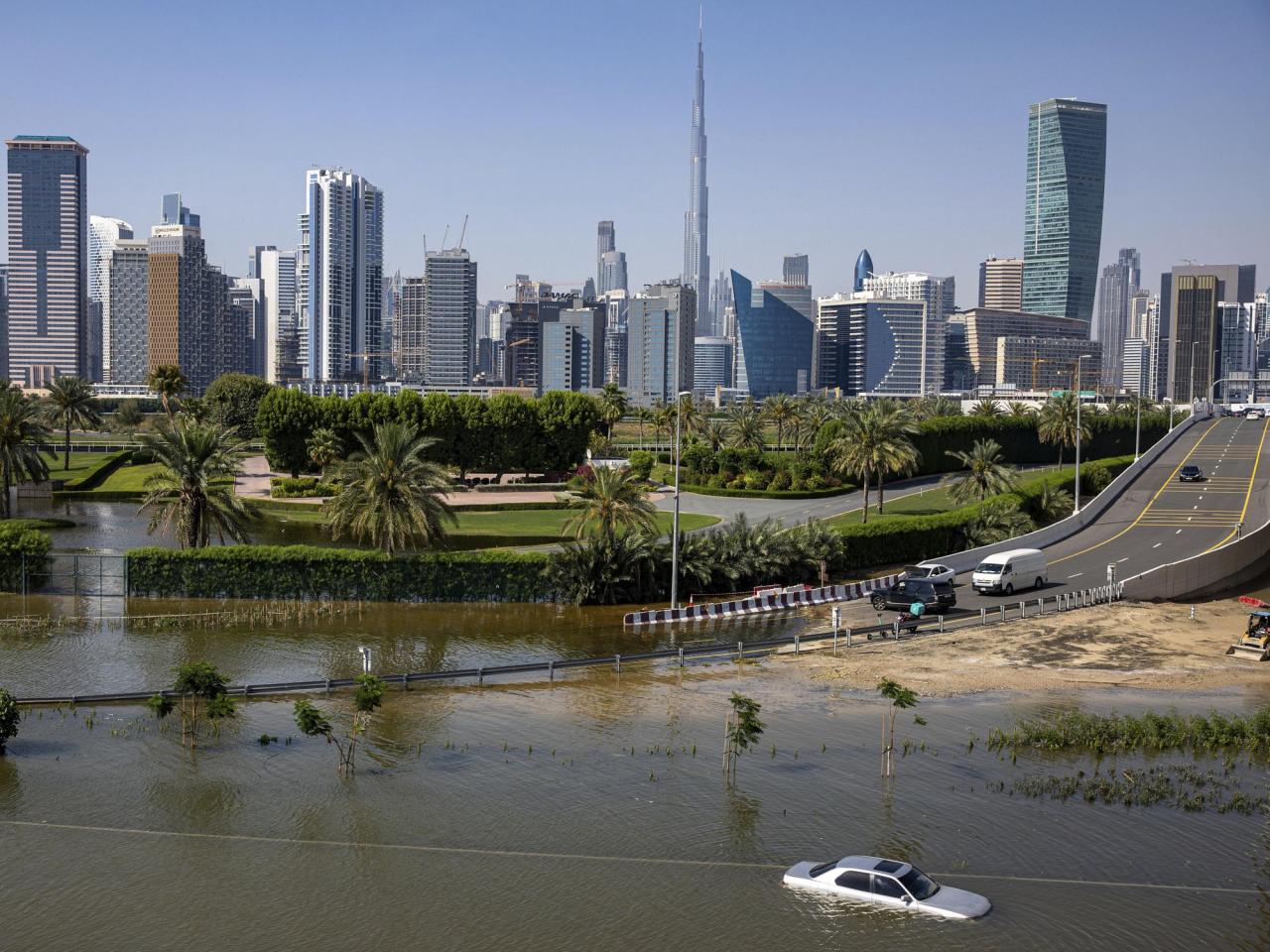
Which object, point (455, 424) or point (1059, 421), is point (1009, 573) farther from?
point (455, 424)

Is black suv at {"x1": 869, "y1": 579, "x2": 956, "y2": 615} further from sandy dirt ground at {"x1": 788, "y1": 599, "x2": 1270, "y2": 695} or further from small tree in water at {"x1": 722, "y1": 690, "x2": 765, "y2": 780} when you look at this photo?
small tree in water at {"x1": 722, "y1": 690, "x2": 765, "y2": 780}

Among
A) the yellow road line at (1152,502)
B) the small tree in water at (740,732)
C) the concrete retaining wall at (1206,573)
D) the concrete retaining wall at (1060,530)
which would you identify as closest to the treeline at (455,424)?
the concrete retaining wall at (1060,530)

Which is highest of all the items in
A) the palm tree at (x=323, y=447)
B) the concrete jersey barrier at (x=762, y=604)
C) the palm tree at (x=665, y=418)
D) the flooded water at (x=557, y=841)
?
the palm tree at (x=665, y=418)

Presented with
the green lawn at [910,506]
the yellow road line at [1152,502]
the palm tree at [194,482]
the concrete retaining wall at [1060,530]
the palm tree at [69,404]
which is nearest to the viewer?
the palm tree at [194,482]

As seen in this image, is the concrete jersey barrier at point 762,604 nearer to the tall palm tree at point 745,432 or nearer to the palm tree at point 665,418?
the tall palm tree at point 745,432

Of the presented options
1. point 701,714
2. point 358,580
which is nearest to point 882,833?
point 701,714

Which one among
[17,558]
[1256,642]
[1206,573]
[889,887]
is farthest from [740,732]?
[17,558]
